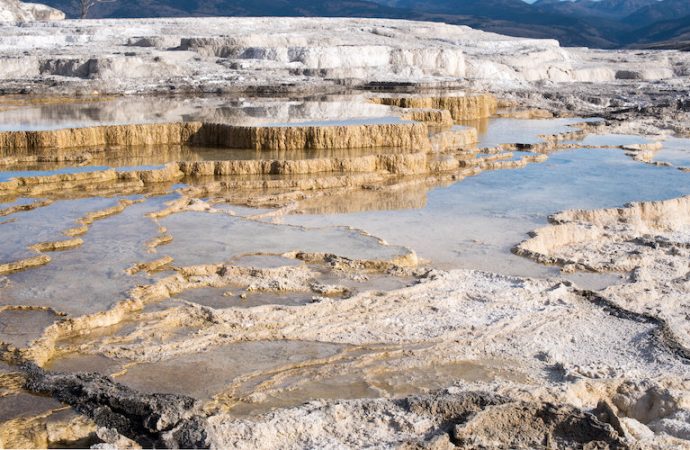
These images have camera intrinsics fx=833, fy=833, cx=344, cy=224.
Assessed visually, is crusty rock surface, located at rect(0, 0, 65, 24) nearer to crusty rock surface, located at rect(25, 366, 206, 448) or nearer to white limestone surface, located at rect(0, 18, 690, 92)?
white limestone surface, located at rect(0, 18, 690, 92)

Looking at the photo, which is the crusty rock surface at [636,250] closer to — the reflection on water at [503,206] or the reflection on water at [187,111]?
the reflection on water at [503,206]

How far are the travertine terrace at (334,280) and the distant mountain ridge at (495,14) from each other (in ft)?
177

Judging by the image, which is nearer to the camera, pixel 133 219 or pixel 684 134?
pixel 133 219

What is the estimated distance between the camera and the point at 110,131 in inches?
433

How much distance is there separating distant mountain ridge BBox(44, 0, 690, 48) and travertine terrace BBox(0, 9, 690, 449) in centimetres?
5380

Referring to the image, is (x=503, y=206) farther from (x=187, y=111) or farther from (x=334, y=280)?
(x=187, y=111)

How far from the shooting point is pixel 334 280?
548 centimetres

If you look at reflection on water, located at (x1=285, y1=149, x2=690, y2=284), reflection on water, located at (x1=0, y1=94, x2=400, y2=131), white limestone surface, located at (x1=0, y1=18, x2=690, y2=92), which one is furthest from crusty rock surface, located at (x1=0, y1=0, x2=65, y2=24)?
reflection on water, located at (x1=285, y1=149, x2=690, y2=284)

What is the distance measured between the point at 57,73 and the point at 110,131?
9.80 meters

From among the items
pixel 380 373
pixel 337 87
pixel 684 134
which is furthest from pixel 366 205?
pixel 337 87

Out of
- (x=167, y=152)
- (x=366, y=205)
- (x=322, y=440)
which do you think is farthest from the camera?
(x=167, y=152)

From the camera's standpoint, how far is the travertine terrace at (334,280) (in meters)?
3.55

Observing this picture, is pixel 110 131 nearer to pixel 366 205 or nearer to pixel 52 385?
pixel 366 205

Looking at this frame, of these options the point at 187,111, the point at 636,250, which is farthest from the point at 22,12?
the point at 636,250
